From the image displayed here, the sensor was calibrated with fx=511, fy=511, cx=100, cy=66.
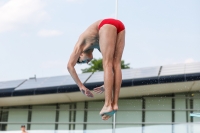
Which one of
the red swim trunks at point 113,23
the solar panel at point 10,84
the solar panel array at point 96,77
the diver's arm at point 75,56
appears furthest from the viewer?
the solar panel at point 10,84

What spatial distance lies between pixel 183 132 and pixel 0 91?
866 centimetres

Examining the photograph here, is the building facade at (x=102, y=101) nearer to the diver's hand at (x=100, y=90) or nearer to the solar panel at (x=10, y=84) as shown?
the solar panel at (x=10, y=84)

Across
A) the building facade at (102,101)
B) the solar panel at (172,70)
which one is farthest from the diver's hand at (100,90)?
the solar panel at (172,70)

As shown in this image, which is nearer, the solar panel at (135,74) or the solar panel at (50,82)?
the solar panel at (135,74)

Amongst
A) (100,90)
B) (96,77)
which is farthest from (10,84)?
(100,90)

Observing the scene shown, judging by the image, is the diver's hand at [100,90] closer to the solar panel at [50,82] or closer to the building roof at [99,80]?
the building roof at [99,80]

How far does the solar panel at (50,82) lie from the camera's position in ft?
66.2

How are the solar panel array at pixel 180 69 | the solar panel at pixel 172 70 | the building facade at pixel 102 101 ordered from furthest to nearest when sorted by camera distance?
the solar panel at pixel 172 70 → the solar panel array at pixel 180 69 → the building facade at pixel 102 101

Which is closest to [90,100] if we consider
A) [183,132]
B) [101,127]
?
[101,127]

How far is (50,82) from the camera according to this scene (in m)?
20.8

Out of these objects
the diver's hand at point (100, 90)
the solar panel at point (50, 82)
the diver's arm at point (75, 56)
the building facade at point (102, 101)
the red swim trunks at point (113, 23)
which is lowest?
the diver's hand at point (100, 90)

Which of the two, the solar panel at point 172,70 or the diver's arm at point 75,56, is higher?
the solar panel at point 172,70

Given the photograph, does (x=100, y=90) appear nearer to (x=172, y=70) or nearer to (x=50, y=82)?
(x=172, y=70)

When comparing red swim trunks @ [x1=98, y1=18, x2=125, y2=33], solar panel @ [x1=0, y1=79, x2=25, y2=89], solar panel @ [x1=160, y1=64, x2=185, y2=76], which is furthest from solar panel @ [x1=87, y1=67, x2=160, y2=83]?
red swim trunks @ [x1=98, y1=18, x2=125, y2=33]
